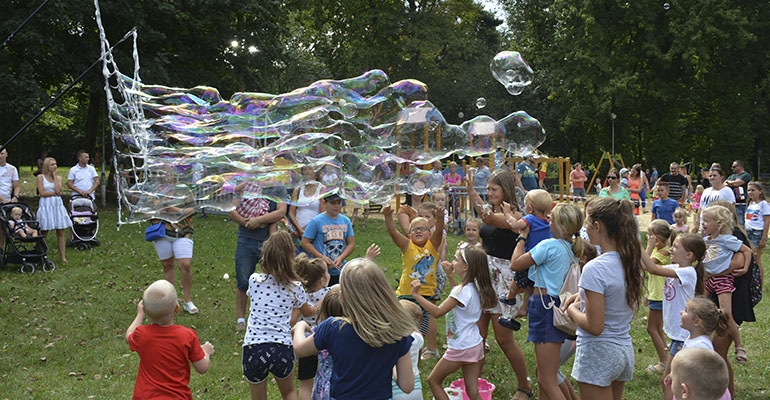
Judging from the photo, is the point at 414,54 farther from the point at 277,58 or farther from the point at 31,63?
the point at 31,63

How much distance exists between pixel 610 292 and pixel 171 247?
5455mm

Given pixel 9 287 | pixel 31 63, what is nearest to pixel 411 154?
pixel 9 287

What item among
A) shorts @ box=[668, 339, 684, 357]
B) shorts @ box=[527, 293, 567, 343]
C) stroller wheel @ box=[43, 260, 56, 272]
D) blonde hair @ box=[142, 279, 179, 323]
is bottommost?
stroller wheel @ box=[43, 260, 56, 272]

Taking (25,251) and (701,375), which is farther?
(25,251)

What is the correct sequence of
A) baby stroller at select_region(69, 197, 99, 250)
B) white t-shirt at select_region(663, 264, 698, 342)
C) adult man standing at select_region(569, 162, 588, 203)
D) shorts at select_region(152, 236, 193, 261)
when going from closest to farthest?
white t-shirt at select_region(663, 264, 698, 342) < shorts at select_region(152, 236, 193, 261) < baby stroller at select_region(69, 197, 99, 250) < adult man standing at select_region(569, 162, 588, 203)

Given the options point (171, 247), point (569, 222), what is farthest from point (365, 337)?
point (171, 247)

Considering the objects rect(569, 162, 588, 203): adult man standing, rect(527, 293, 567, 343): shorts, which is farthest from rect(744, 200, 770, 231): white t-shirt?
rect(569, 162, 588, 203): adult man standing

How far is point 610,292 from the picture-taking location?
389 cm

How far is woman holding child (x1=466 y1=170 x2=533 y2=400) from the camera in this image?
566 cm

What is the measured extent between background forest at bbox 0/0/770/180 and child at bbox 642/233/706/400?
16.8 m

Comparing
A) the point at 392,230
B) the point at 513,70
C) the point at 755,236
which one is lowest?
the point at 755,236

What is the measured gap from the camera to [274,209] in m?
7.32

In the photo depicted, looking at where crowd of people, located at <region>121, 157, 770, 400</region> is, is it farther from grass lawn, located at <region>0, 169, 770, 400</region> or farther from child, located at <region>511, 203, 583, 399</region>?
grass lawn, located at <region>0, 169, 770, 400</region>

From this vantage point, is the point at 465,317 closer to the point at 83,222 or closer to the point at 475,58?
the point at 83,222
